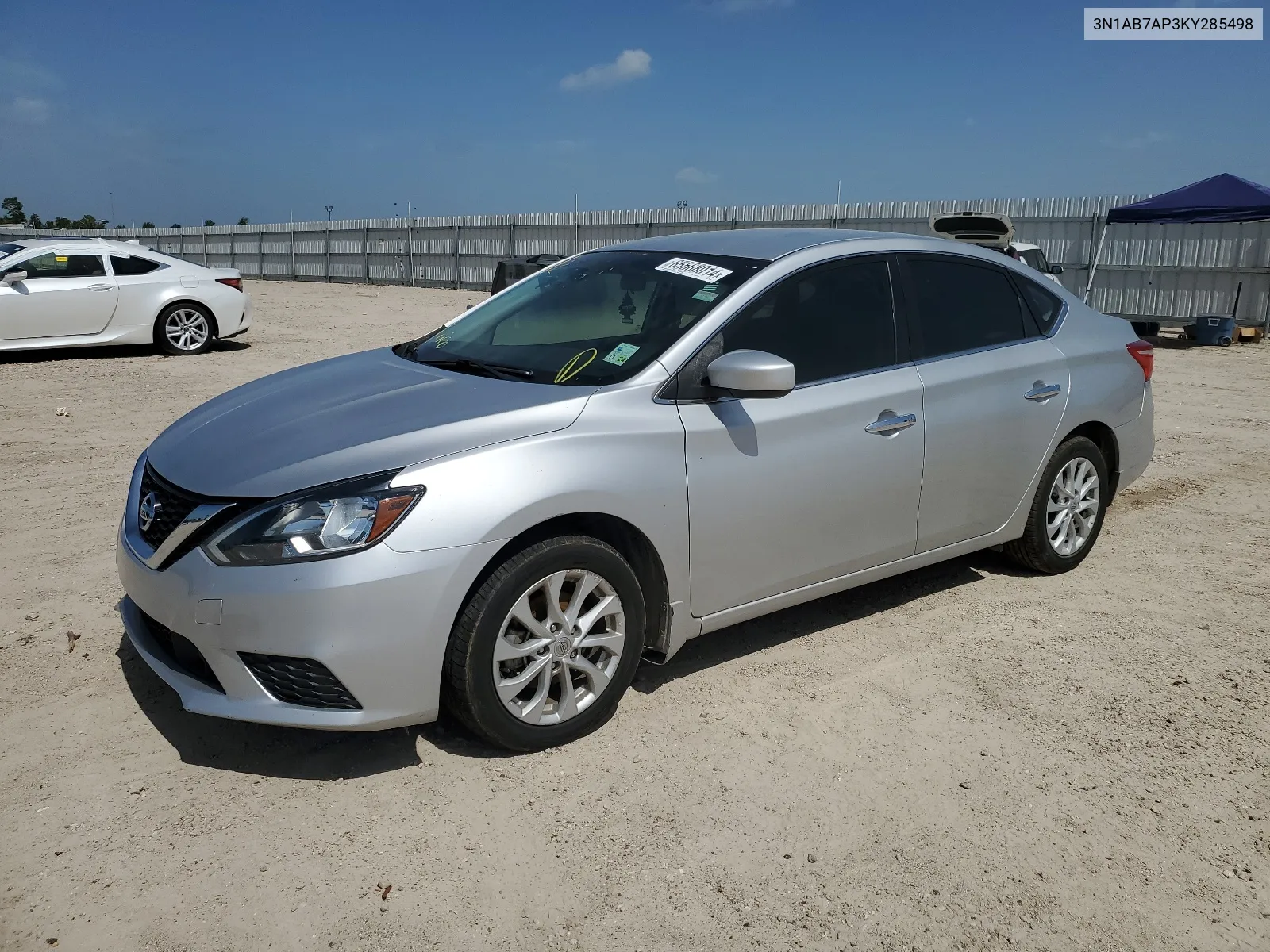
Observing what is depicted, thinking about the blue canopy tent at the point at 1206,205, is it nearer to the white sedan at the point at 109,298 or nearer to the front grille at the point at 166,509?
the white sedan at the point at 109,298

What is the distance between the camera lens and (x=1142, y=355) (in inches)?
216

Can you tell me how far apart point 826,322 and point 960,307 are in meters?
0.89

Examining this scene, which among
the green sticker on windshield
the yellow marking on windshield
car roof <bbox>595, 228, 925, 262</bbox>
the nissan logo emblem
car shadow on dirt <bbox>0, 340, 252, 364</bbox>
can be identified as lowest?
car shadow on dirt <bbox>0, 340, 252, 364</bbox>

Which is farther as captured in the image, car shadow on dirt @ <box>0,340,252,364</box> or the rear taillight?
car shadow on dirt @ <box>0,340,252,364</box>

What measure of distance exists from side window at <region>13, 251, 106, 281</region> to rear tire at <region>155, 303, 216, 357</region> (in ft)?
2.88

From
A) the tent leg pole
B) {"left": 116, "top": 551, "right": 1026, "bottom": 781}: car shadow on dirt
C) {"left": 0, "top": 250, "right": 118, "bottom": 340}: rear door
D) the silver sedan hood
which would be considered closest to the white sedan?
{"left": 0, "top": 250, "right": 118, "bottom": 340}: rear door

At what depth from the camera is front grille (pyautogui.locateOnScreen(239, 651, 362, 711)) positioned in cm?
312

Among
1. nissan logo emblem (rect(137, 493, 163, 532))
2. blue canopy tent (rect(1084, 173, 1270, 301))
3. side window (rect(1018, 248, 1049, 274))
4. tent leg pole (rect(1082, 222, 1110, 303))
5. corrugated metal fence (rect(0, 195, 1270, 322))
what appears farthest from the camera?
tent leg pole (rect(1082, 222, 1110, 303))

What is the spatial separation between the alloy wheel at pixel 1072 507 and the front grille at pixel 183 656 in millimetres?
3824

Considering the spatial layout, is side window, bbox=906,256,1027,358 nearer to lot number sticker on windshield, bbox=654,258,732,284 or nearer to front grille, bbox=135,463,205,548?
lot number sticker on windshield, bbox=654,258,732,284

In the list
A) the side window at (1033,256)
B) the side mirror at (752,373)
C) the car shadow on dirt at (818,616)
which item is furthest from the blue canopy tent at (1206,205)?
the side mirror at (752,373)

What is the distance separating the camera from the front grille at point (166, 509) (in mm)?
3332

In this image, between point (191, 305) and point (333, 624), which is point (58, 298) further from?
point (333, 624)

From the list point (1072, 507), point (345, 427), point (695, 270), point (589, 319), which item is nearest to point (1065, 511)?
point (1072, 507)
